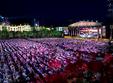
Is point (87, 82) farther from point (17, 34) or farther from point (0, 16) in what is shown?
point (0, 16)

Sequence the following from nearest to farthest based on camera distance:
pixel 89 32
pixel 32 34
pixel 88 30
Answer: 1. pixel 89 32
2. pixel 88 30
3. pixel 32 34

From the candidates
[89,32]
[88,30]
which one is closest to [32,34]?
[88,30]

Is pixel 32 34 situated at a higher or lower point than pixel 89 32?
lower

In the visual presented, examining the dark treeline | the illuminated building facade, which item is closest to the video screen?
the illuminated building facade

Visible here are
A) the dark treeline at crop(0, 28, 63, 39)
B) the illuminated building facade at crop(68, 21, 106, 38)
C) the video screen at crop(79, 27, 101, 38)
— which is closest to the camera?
the illuminated building facade at crop(68, 21, 106, 38)

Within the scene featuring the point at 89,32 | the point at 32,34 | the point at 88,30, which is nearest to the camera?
the point at 89,32

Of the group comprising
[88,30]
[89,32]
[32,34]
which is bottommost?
[32,34]

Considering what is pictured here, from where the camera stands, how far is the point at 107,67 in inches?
185

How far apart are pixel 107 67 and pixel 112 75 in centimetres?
30

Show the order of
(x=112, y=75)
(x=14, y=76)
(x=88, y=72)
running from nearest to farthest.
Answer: (x=112, y=75), (x=88, y=72), (x=14, y=76)

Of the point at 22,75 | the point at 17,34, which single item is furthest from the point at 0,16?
the point at 22,75

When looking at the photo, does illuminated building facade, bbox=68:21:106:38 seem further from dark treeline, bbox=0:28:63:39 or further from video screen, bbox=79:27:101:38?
dark treeline, bbox=0:28:63:39

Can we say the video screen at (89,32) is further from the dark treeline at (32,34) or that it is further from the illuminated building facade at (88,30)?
the dark treeline at (32,34)

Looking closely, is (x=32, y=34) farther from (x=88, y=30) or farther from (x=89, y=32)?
(x=89, y=32)
